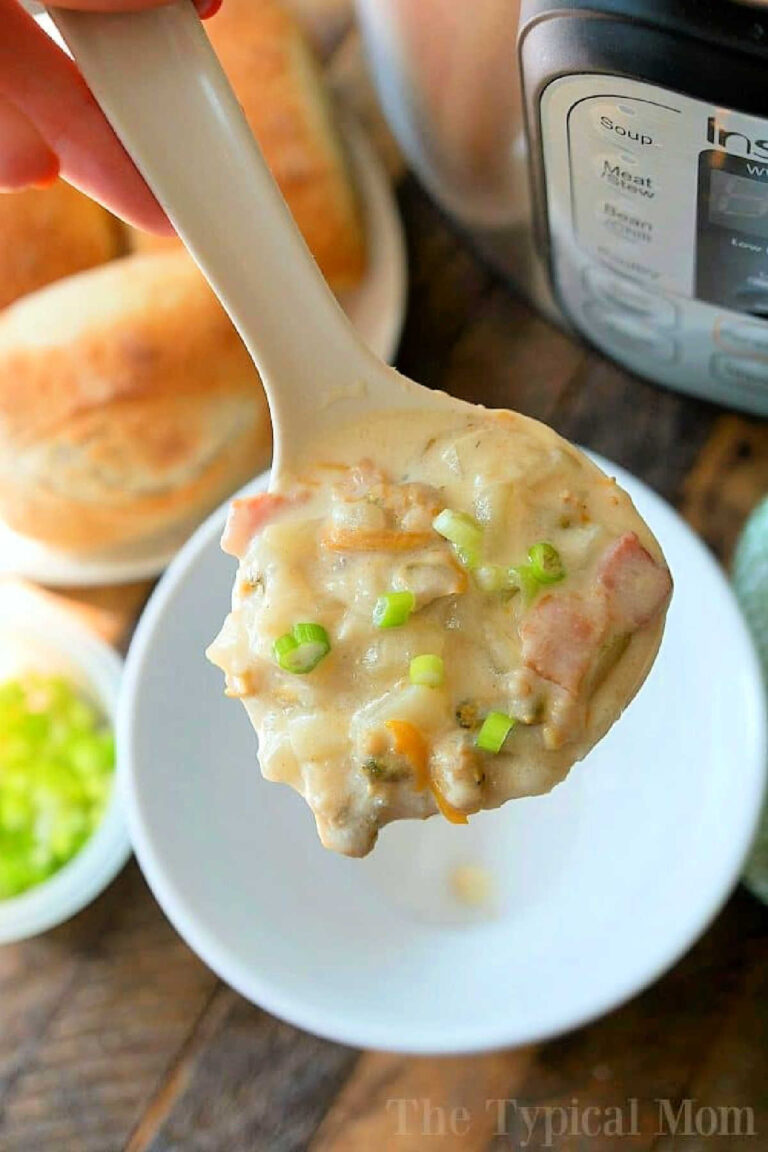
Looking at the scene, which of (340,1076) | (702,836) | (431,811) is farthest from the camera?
(340,1076)

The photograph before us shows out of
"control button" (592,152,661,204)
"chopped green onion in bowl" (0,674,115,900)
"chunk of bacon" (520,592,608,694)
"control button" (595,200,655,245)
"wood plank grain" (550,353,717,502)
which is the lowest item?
"chopped green onion in bowl" (0,674,115,900)

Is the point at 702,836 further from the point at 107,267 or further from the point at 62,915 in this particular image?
the point at 107,267

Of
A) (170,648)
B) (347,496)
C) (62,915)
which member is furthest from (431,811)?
(62,915)

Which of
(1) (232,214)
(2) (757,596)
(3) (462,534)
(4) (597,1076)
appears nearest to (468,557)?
(3) (462,534)

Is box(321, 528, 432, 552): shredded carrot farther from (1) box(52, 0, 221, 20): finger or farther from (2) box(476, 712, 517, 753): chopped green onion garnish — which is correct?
(1) box(52, 0, 221, 20): finger

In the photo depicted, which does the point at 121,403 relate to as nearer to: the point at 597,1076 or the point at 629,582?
the point at 629,582

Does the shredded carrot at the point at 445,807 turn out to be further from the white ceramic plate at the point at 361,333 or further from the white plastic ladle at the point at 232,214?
the white ceramic plate at the point at 361,333

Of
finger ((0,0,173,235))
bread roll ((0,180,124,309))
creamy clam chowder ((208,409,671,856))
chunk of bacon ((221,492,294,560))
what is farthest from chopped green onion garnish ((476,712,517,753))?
bread roll ((0,180,124,309))
